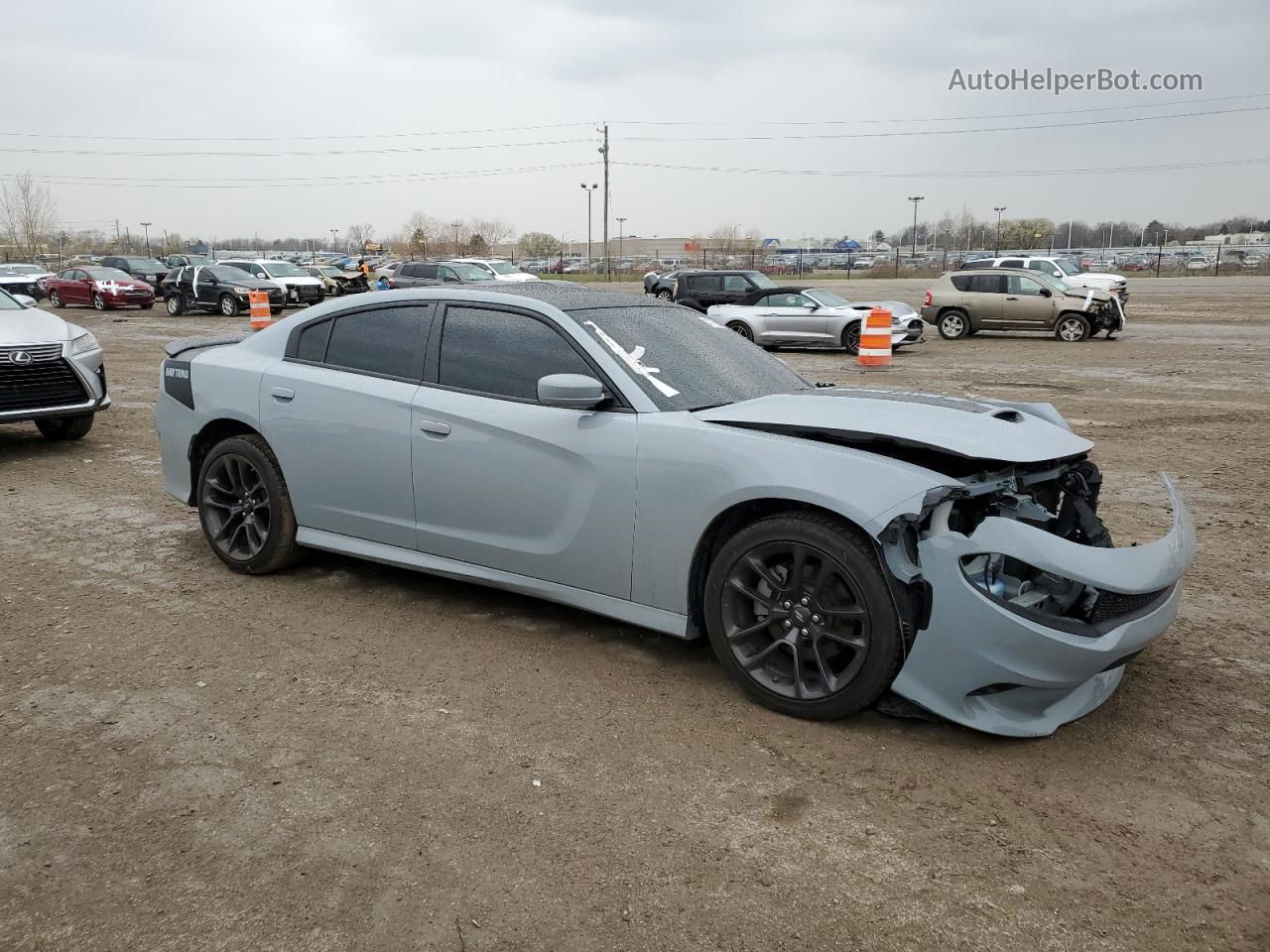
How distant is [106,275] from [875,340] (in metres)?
26.4

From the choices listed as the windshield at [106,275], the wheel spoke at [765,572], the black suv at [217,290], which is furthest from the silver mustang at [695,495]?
the windshield at [106,275]

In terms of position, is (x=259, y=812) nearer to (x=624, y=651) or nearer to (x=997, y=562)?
(x=624, y=651)

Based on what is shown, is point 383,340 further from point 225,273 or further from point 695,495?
point 225,273

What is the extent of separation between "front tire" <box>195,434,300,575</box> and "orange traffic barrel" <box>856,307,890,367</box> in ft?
39.6

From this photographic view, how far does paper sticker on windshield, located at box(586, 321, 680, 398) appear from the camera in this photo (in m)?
4.21

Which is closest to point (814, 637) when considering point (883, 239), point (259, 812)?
point (259, 812)

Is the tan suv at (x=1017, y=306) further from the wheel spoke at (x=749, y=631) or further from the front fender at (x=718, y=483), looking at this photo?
the wheel spoke at (x=749, y=631)

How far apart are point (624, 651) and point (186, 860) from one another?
1987 millimetres

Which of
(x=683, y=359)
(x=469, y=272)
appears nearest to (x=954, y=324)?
(x=469, y=272)

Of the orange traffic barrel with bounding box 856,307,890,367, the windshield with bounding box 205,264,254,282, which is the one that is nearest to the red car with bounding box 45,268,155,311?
the windshield with bounding box 205,264,254,282

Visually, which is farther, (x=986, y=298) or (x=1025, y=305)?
(x=986, y=298)

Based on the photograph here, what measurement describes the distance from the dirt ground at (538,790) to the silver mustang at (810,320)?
1387 cm

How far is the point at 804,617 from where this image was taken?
3.59 meters

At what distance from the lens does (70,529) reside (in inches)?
250
